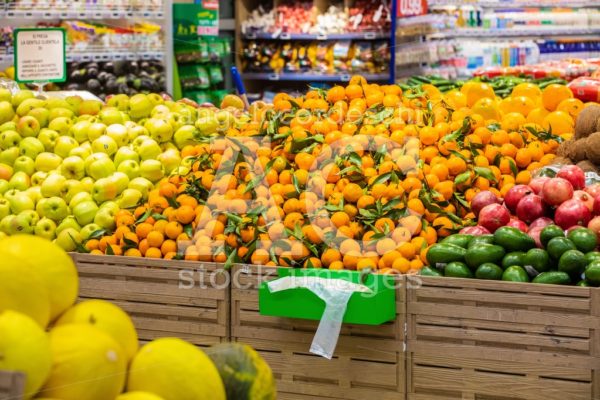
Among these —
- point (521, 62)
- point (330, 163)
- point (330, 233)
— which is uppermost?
point (521, 62)

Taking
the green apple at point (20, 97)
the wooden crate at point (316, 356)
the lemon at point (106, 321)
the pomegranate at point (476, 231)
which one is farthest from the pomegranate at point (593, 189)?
the green apple at point (20, 97)

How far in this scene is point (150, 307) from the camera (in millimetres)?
3332

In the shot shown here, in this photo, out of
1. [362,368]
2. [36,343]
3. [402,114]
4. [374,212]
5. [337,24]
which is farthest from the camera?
[337,24]

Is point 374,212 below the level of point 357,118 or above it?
below

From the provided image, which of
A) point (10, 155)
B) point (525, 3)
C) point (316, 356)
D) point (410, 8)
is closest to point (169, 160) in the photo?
point (10, 155)

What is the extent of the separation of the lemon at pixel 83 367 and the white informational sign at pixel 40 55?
395 cm

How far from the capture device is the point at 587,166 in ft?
11.8

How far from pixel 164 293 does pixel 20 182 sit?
3.58 ft

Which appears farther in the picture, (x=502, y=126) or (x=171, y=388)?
(x=502, y=126)

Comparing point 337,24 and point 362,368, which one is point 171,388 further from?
point 337,24

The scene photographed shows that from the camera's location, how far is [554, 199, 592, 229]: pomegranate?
302 cm

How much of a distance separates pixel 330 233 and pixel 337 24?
5931 mm

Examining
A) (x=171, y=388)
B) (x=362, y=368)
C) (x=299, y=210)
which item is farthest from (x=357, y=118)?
(x=171, y=388)

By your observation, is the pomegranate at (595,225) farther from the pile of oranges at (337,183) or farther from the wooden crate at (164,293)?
the wooden crate at (164,293)
